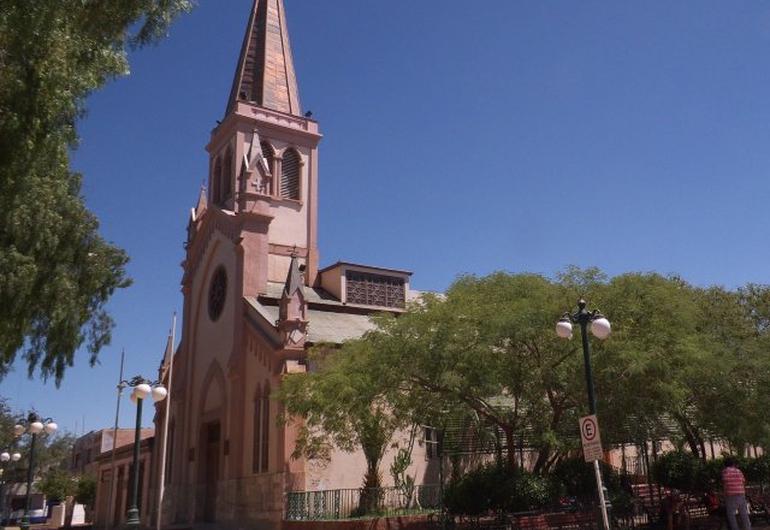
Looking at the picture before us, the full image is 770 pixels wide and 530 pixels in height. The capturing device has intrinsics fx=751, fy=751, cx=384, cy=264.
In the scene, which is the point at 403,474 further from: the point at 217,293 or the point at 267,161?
the point at 267,161

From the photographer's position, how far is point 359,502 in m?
24.7

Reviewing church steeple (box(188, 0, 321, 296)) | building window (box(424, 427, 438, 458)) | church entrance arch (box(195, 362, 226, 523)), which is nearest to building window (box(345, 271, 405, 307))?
church steeple (box(188, 0, 321, 296))

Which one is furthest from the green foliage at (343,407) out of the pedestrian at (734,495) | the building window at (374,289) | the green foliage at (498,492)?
the building window at (374,289)

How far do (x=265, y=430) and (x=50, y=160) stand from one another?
1738 centimetres

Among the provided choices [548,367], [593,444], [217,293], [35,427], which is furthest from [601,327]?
[217,293]

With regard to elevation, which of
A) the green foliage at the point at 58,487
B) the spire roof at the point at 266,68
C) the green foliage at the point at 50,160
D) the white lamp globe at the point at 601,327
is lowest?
the green foliage at the point at 58,487

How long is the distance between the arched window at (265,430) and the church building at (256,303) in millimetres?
46

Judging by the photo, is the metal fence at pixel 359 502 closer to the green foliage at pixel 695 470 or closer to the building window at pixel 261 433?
the building window at pixel 261 433

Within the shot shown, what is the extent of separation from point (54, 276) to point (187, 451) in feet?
61.2

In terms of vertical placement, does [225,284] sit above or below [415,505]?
above

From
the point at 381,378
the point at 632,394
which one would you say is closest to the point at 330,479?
the point at 381,378

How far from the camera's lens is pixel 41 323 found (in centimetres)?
2169

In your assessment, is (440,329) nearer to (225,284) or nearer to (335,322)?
(335,322)

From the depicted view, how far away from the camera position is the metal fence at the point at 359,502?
24328 mm
